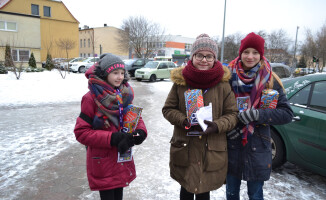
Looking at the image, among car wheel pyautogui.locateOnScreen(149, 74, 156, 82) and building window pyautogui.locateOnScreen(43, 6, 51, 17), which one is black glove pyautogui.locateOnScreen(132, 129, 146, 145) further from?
building window pyautogui.locateOnScreen(43, 6, 51, 17)

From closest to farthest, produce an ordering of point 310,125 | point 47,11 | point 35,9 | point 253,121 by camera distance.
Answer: point 253,121 < point 310,125 < point 35,9 < point 47,11

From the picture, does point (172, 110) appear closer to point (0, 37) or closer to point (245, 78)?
point (245, 78)

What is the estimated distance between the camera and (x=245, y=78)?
2146mm

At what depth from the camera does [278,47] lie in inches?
1532

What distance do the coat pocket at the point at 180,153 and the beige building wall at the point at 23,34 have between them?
91.3 feet

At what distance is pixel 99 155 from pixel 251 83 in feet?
5.03

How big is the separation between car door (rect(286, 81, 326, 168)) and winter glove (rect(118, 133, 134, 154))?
8.27 feet

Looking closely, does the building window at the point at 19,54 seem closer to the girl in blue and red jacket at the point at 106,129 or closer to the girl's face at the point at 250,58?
the girl in blue and red jacket at the point at 106,129

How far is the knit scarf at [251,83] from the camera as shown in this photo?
2.08m

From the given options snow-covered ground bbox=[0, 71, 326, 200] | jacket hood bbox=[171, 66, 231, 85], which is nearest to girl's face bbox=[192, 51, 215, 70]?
jacket hood bbox=[171, 66, 231, 85]

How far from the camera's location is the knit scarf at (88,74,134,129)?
6.50 feet

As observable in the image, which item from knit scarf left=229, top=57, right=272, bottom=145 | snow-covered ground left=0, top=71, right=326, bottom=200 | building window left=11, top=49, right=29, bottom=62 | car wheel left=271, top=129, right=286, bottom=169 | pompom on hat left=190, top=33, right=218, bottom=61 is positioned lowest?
snow-covered ground left=0, top=71, right=326, bottom=200

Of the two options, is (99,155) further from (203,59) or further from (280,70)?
(280,70)

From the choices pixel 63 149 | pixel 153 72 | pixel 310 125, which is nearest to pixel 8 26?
pixel 153 72
